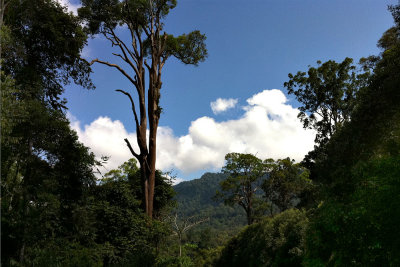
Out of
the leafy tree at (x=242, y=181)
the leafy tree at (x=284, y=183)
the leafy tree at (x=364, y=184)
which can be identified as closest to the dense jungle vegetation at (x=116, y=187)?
the leafy tree at (x=364, y=184)

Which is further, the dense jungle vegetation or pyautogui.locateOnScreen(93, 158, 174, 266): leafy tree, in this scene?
pyautogui.locateOnScreen(93, 158, 174, 266): leafy tree

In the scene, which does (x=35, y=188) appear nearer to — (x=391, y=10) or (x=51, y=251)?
(x=51, y=251)

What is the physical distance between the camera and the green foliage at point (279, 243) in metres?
10.6

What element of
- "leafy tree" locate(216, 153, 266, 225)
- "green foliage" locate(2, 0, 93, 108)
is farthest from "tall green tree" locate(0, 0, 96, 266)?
"leafy tree" locate(216, 153, 266, 225)

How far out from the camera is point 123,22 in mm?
15406

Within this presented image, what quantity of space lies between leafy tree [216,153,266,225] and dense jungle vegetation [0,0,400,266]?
10.7 metres

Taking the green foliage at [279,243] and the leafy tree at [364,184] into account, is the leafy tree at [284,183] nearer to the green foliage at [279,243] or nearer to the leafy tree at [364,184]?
the green foliage at [279,243]

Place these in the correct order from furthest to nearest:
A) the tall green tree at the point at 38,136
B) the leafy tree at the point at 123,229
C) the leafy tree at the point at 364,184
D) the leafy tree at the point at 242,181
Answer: the leafy tree at the point at 242,181 → the leafy tree at the point at 123,229 → the tall green tree at the point at 38,136 → the leafy tree at the point at 364,184

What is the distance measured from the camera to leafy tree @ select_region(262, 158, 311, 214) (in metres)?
30.3

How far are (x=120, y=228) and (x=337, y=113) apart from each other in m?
20.1

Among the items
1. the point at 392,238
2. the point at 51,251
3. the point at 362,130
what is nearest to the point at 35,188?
the point at 51,251

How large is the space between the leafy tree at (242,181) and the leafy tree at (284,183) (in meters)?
1.80

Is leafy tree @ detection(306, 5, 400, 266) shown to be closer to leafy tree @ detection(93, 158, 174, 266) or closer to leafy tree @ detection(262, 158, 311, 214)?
leafy tree @ detection(93, 158, 174, 266)

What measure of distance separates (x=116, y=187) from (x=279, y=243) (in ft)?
30.1
